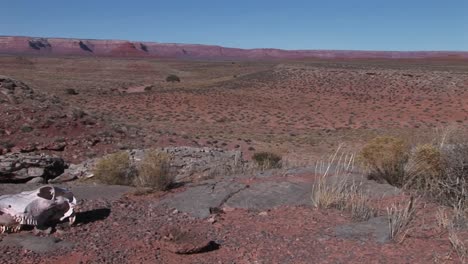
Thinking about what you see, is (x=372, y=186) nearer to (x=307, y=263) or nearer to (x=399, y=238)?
(x=399, y=238)

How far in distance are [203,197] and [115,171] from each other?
2828 millimetres

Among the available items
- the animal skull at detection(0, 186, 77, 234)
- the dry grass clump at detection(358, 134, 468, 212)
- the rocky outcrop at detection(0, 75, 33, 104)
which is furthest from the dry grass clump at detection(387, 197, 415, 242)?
the rocky outcrop at detection(0, 75, 33, 104)

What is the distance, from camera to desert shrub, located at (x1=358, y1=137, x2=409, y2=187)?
8781mm

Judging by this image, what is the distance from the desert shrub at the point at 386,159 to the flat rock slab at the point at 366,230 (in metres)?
2.40

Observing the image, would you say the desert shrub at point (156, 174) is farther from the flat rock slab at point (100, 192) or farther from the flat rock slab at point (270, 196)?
the flat rock slab at point (270, 196)

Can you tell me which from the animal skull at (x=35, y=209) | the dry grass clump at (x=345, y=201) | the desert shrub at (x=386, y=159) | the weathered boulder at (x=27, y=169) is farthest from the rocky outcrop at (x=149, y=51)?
the animal skull at (x=35, y=209)

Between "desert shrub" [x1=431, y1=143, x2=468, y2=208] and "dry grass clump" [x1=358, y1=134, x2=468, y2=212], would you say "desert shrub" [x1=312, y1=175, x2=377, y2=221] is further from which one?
"dry grass clump" [x1=358, y1=134, x2=468, y2=212]

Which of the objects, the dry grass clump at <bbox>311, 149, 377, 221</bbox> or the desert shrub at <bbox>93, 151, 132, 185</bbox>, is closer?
the dry grass clump at <bbox>311, 149, 377, 221</bbox>

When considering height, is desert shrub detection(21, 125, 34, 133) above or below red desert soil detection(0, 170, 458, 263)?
below

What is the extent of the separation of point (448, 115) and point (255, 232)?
32102mm

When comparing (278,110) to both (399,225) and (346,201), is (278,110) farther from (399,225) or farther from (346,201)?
(399,225)

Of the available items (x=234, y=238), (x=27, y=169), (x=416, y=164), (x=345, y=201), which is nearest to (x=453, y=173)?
(x=416, y=164)

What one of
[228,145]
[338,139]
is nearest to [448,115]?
[338,139]

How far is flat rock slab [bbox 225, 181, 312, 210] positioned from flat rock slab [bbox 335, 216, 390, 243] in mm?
1191
